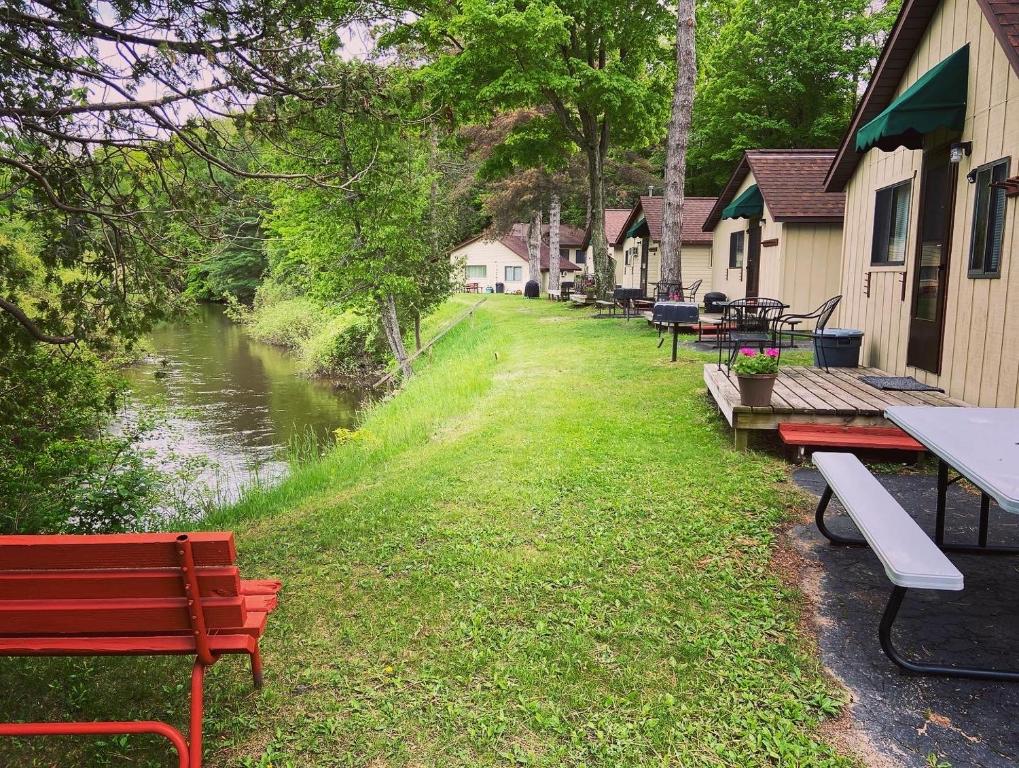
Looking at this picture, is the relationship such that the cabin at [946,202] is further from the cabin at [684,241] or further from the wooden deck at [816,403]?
the cabin at [684,241]

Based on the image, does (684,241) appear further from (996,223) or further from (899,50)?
(996,223)

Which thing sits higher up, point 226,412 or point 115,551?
point 115,551

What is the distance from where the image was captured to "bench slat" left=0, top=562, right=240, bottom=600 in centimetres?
261

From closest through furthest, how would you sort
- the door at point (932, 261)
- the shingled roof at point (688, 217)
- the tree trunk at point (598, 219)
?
1. the door at point (932, 261)
2. the tree trunk at point (598, 219)
3. the shingled roof at point (688, 217)

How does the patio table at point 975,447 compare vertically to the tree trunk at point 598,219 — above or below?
below

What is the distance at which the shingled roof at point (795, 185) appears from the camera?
15.5 meters

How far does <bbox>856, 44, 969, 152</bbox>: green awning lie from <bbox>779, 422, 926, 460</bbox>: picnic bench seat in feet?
10.4

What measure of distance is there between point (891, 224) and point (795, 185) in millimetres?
7387

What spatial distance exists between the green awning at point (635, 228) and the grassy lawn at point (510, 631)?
863 inches

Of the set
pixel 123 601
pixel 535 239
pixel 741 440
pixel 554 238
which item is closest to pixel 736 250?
pixel 741 440

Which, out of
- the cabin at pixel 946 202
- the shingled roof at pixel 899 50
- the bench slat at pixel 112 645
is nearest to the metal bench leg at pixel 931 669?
the bench slat at pixel 112 645

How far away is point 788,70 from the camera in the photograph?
33094mm

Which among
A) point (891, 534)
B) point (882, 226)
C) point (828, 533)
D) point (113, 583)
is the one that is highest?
point (882, 226)

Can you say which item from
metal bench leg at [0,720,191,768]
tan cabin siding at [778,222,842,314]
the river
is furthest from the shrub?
tan cabin siding at [778,222,842,314]
